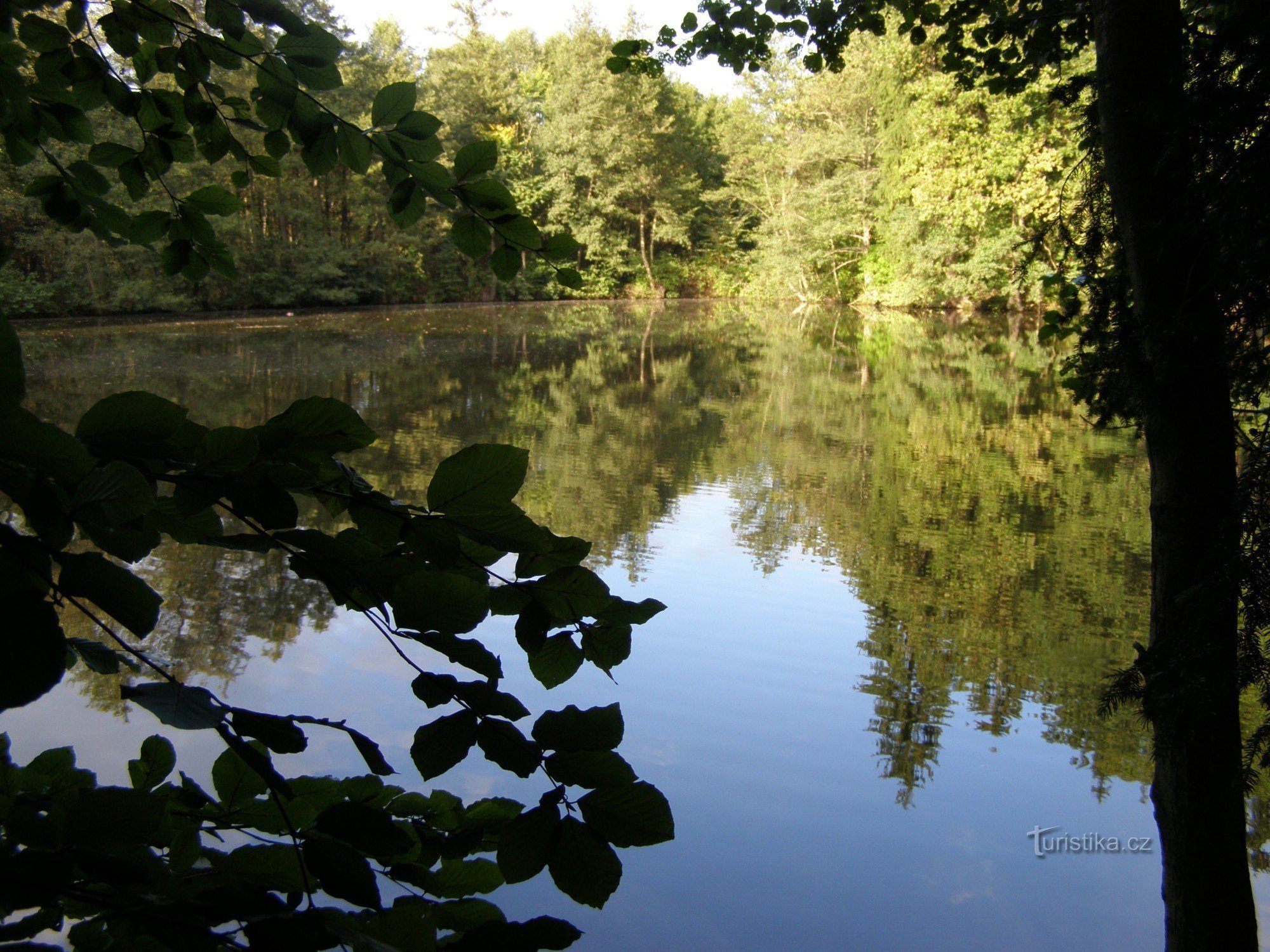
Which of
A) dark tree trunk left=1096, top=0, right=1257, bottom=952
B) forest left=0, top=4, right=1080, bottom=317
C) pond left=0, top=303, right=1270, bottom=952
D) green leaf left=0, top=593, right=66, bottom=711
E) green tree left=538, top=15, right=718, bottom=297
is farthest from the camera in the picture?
green tree left=538, top=15, right=718, bottom=297

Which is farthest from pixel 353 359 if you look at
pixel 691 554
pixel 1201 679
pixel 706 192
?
pixel 706 192

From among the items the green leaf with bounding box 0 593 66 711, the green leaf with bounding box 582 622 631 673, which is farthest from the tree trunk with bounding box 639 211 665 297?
the green leaf with bounding box 0 593 66 711

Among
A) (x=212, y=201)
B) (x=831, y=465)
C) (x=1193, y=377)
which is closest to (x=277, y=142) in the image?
(x=212, y=201)

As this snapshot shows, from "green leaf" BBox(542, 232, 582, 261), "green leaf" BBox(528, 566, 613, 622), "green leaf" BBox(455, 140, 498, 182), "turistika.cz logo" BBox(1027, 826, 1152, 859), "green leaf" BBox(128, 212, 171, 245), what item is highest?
"green leaf" BBox(128, 212, 171, 245)

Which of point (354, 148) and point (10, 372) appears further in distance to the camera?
point (354, 148)

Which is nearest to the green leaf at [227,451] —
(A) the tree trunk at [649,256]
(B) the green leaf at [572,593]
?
(B) the green leaf at [572,593]

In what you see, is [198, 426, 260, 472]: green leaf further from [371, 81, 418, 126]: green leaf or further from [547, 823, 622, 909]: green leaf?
[371, 81, 418, 126]: green leaf

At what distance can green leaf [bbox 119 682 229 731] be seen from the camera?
0.50 metres

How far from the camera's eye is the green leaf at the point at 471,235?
41.4 inches

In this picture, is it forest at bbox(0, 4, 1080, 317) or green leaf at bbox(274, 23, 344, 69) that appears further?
forest at bbox(0, 4, 1080, 317)

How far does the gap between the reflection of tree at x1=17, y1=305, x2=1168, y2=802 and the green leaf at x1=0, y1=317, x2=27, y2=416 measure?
12.0 ft

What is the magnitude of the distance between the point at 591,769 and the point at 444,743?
0.34ft

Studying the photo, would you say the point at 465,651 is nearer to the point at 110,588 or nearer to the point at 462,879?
the point at 110,588

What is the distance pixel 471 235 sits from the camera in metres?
1.06
